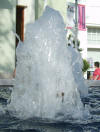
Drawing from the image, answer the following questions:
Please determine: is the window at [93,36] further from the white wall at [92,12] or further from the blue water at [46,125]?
the blue water at [46,125]

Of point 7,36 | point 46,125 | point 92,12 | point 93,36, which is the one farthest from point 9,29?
point 93,36

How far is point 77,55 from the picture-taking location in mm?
7047

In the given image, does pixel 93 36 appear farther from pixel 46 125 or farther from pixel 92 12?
pixel 46 125

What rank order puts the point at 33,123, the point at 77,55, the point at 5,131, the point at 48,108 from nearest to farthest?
the point at 5,131
the point at 33,123
the point at 48,108
the point at 77,55

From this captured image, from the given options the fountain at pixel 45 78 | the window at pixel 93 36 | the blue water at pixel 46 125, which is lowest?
the window at pixel 93 36

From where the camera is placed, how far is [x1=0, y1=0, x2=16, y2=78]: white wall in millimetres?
16172

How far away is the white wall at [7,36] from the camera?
53.1 feet

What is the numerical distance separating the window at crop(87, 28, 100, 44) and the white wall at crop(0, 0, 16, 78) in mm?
12974

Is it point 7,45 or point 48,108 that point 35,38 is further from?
point 7,45

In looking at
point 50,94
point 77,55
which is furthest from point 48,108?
point 77,55

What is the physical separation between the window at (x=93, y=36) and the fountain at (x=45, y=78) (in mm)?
24952

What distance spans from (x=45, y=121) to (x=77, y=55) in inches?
147

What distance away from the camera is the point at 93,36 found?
96.3 ft

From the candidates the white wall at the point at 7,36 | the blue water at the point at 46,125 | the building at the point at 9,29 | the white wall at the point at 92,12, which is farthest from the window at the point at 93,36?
the blue water at the point at 46,125
